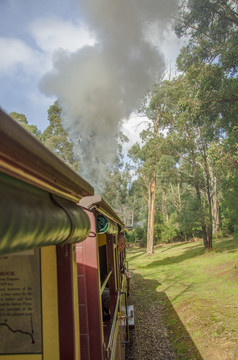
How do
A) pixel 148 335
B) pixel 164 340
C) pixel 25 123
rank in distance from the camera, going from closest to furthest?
1. pixel 164 340
2. pixel 148 335
3. pixel 25 123

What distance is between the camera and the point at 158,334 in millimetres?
5977

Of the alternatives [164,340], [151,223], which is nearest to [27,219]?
[164,340]

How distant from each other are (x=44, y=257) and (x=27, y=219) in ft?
3.38

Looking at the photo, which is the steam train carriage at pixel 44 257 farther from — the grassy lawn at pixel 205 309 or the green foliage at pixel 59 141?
the green foliage at pixel 59 141

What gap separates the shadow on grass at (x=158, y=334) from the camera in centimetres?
498

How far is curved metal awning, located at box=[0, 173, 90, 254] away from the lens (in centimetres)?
81

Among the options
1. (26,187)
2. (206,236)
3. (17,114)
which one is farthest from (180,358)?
(17,114)

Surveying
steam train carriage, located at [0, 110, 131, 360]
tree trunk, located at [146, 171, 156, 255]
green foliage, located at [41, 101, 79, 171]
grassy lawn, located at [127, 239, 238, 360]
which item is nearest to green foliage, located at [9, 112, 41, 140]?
green foliage, located at [41, 101, 79, 171]

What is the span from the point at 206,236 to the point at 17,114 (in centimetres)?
1987

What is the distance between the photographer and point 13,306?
1.88 metres

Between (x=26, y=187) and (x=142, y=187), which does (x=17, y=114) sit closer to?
(x=142, y=187)

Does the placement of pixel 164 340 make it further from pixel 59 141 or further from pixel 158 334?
pixel 59 141

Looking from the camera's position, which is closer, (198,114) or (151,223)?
(198,114)

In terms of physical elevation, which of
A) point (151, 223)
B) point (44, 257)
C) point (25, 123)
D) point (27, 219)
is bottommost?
point (151, 223)
